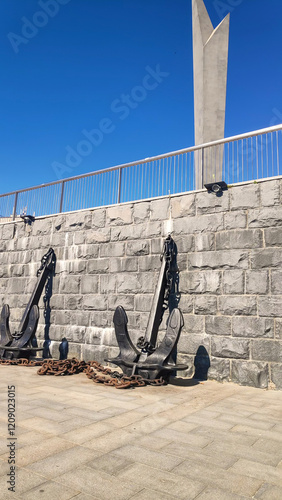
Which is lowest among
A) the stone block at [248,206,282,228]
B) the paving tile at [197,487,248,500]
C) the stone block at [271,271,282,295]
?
the paving tile at [197,487,248,500]

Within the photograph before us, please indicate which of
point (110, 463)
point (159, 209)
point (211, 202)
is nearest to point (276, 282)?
point (211, 202)

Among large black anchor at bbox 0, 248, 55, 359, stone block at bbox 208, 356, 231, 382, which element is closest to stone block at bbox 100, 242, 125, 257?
large black anchor at bbox 0, 248, 55, 359

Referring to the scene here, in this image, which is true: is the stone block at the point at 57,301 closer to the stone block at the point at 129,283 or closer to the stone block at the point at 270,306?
the stone block at the point at 129,283

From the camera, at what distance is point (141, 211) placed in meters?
7.13

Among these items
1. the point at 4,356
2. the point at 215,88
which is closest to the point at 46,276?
the point at 4,356

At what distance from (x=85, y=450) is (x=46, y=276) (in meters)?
5.72

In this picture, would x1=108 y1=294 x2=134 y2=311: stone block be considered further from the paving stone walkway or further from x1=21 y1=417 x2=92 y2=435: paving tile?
x1=21 y1=417 x2=92 y2=435: paving tile

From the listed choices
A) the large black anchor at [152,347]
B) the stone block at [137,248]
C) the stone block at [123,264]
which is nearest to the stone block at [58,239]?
the stone block at [123,264]

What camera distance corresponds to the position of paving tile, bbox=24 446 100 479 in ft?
7.50

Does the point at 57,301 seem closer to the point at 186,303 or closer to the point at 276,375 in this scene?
the point at 186,303

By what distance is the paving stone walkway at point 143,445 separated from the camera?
209 cm

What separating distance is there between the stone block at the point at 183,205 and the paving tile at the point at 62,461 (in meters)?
4.55

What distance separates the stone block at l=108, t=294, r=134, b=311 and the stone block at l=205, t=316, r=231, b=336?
1.55 metres

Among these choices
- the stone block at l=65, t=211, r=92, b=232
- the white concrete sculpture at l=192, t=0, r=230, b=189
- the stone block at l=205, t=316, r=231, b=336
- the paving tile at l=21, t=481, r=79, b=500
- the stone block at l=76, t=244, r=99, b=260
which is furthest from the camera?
the white concrete sculpture at l=192, t=0, r=230, b=189
